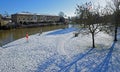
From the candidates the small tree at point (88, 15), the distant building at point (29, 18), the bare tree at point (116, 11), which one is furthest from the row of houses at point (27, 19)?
the small tree at point (88, 15)

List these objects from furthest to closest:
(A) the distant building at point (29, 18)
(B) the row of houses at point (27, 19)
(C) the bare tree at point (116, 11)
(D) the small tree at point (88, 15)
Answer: (A) the distant building at point (29, 18), (B) the row of houses at point (27, 19), (C) the bare tree at point (116, 11), (D) the small tree at point (88, 15)

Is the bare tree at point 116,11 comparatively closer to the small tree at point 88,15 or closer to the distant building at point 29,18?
the small tree at point 88,15

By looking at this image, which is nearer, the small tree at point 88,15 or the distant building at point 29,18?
the small tree at point 88,15

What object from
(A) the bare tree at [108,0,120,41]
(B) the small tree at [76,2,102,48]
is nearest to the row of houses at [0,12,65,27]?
(A) the bare tree at [108,0,120,41]

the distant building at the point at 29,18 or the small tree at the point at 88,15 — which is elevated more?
the distant building at the point at 29,18

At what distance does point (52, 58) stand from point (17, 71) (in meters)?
2.51

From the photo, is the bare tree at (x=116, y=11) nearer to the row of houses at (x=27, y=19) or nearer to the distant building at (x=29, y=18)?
the row of houses at (x=27, y=19)

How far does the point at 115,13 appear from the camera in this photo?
16953 mm

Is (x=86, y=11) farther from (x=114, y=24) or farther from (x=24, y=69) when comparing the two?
(x=24, y=69)

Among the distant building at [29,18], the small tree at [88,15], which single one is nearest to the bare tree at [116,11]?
the small tree at [88,15]

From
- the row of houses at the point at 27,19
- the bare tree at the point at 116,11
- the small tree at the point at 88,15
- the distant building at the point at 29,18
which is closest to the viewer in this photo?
the small tree at the point at 88,15

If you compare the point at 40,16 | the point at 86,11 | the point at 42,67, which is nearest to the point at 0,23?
the point at 40,16

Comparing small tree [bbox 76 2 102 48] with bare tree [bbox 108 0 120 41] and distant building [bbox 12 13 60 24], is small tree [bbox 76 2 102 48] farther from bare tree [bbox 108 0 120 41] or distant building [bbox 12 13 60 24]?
distant building [bbox 12 13 60 24]

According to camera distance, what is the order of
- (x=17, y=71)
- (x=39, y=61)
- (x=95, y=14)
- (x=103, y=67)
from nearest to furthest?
(x=17, y=71)
(x=103, y=67)
(x=39, y=61)
(x=95, y=14)
